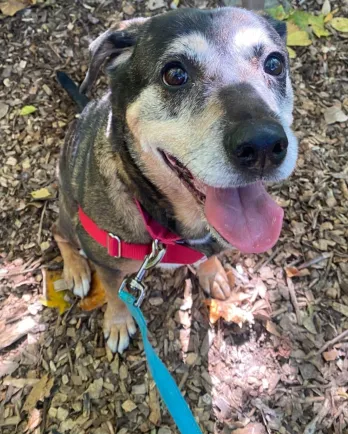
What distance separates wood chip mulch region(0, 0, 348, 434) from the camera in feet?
10.6

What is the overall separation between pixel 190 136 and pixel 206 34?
58cm

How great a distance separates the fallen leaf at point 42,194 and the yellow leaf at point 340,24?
3.29m

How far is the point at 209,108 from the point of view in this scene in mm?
2176

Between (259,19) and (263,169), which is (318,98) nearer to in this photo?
(259,19)

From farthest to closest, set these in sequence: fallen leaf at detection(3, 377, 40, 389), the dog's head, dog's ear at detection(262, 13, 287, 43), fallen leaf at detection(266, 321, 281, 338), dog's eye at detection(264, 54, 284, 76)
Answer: fallen leaf at detection(266, 321, 281, 338) < fallen leaf at detection(3, 377, 40, 389) < dog's ear at detection(262, 13, 287, 43) < dog's eye at detection(264, 54, 284, 76) < the dog's head

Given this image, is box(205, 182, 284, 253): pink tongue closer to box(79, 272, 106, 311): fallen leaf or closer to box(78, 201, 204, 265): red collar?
box(78, 201, 204, 265): red collar

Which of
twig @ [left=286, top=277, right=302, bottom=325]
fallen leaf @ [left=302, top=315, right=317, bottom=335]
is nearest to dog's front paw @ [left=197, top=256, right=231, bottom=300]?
twig @ [left=286, top=277, right=302, bottom=325]

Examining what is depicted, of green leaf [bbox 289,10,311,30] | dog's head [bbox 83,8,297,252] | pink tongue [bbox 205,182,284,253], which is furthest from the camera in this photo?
green leaf [bbox 289,10,311,30]

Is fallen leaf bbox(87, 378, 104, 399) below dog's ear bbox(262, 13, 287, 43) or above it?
below

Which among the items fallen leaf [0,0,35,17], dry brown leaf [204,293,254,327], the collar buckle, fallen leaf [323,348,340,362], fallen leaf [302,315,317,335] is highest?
fallen leaf [0,0,35,17]

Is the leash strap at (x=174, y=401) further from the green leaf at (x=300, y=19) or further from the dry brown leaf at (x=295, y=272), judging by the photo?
the green leaf at (x=300, y=19)

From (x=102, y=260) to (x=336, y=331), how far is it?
185 centimetres

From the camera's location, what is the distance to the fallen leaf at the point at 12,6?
480 cm

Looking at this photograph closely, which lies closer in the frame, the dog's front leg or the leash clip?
the leash clip
